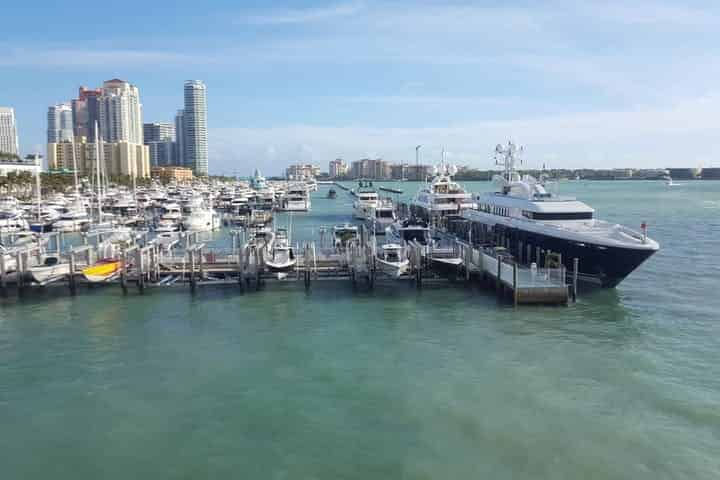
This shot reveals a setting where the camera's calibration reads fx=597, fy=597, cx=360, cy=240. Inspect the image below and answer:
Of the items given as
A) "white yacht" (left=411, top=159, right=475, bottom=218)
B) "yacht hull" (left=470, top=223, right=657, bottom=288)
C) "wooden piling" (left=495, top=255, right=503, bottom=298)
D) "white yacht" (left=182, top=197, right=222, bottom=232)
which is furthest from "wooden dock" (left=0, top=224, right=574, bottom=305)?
"white yacht" (left=182, top=197, right=222, bottom=232)

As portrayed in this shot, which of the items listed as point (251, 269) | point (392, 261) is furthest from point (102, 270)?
point (392, 261)

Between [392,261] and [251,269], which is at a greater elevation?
[392,261]

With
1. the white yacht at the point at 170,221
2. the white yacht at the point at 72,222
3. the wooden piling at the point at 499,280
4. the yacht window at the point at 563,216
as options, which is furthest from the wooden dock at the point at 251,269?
the white yacht at the point at 72,222

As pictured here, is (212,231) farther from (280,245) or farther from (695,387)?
(695,387)

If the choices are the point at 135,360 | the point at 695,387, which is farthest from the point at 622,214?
the point at 135,360

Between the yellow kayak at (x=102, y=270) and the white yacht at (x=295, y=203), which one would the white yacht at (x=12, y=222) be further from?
the white yacht at (x=295, y=203)

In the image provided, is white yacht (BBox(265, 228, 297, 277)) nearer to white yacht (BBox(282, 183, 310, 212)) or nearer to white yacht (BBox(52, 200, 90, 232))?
white yacht (BBox(52, 200, 90, 232))

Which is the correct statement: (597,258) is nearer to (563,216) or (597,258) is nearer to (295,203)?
(563,216)
